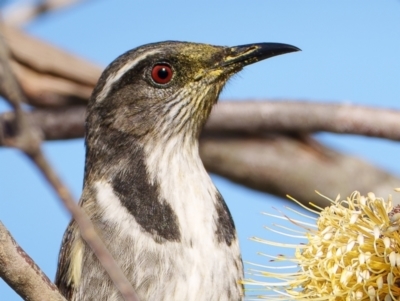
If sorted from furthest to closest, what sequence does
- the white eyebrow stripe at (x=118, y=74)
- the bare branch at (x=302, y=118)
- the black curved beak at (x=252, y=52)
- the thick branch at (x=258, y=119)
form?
the thick branch at (x=258, y=119) → the bare branch at (x=302, y=118) → the white eyebrow stripe at (x=118, y=74) → the black curved beak at (x=252, y=52)

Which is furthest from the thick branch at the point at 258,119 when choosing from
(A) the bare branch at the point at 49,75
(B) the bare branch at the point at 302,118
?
(A) the bare branch at the point at 49,75

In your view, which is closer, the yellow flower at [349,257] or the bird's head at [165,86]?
the yellow flower at [349,257]

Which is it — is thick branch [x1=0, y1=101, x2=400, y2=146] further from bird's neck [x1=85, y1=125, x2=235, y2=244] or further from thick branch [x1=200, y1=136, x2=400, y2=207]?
bird's neck [x1=85, y1=125, x2=235, y2=244]

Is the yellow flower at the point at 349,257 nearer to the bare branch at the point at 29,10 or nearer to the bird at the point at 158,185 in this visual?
the bird at the point at 158,185

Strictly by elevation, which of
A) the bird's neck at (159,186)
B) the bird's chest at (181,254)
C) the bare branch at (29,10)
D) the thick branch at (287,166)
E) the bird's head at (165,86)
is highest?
the bare branch at (29,10)

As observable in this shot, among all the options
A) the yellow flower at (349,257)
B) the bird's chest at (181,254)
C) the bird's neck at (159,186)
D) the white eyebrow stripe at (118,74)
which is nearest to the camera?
the yellow flower at (349,257)

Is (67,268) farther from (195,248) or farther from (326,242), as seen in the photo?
(326,242)

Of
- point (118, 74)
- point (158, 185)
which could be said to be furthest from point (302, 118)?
point (158, 185)

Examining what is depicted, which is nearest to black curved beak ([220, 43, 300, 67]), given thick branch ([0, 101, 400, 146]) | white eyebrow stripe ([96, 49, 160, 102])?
white eyebrow stripe ([96, 49, 160, 102])
